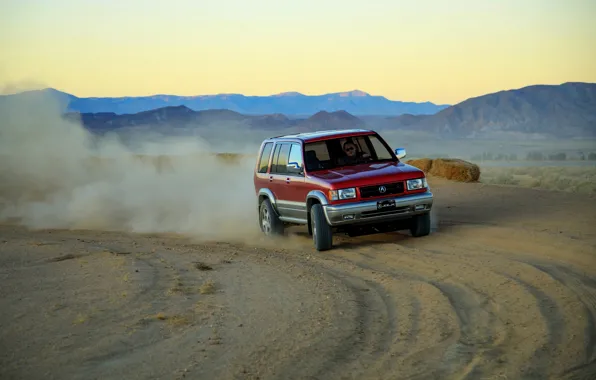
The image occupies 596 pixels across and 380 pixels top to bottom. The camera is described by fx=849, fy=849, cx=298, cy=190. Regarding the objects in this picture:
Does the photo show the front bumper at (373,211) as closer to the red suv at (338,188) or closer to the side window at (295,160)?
the red suv at (338,188)

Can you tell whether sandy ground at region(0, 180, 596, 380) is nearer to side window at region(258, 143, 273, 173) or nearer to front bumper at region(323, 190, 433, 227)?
front bumper at region(323, 190, 433, 227)

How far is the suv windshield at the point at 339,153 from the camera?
1448cm

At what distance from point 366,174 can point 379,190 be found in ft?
1.24

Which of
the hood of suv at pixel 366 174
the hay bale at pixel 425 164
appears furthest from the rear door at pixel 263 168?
the hay bale at pixel 425 164

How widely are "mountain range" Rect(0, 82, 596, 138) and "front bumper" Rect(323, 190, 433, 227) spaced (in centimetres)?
11610

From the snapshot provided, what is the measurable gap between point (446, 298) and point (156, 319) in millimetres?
3143

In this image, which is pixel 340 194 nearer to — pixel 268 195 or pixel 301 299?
pixel 268 195

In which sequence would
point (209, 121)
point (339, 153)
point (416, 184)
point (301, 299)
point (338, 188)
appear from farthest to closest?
point (209, 121)
point (339, 153)
point (416, 184)
point (338, 188)
point (301, 299)

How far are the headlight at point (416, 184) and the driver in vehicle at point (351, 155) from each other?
4.24 feet

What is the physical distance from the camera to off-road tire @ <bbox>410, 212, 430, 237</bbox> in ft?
46.8

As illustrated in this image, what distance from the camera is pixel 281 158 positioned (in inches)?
598

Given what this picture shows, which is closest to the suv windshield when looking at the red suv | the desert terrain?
the red suv

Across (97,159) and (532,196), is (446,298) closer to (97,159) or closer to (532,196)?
(532,196)

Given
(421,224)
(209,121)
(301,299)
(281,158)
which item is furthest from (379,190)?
(209,121)
